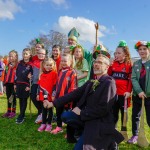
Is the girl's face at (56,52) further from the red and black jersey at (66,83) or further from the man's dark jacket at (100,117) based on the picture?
the man's dark jacket at (100,117)

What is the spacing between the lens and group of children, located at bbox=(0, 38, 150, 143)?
5.65 meters

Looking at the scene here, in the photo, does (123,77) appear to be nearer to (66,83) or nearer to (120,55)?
(120,55)

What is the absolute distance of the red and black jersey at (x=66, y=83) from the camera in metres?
6.12

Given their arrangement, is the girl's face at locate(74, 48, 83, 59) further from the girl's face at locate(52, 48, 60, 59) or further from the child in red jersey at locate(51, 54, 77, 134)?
the girl's face at locate(52, 48, 60, 59)

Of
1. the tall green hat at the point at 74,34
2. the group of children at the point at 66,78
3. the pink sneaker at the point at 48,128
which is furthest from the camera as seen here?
the tall green hat at the point at 74,34

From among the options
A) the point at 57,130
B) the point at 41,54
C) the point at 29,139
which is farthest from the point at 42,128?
the point at 41,54

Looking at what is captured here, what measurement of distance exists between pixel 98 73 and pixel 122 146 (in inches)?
77.5

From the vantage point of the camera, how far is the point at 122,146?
5578mm

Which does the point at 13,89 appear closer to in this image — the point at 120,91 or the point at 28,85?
the point at 28,85

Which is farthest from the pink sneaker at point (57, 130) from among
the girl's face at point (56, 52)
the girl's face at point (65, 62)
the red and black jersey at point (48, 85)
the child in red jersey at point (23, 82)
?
the girl's face at point (56, 52)

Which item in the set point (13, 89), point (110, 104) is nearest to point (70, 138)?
point (110, 104)

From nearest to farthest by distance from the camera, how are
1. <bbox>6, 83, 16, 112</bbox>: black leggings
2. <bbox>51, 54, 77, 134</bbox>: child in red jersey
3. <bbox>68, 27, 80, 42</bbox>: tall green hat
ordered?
<bbox>51, 54, 77, 134</bbox>: child in red jersey < <bbox>68, 27, 80, 42</bbox>: tall green hat < <bbox>6, 83, 16, 112</bbox>: black leggings

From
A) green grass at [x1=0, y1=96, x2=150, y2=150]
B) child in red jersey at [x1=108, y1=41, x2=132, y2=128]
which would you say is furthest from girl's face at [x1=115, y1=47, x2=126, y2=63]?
green grass at [x1=0, y1=96, x2=150, y2=150]

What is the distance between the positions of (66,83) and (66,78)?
0.36 feet
